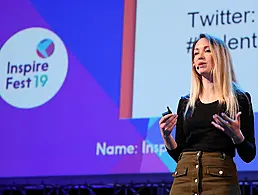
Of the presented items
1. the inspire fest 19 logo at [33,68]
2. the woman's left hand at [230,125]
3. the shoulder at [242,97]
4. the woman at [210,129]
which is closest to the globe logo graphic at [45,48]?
the inspire fest 19 logo at [33,68]

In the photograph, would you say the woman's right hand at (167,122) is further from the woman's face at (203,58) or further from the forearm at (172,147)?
the woman's face at (203,58)

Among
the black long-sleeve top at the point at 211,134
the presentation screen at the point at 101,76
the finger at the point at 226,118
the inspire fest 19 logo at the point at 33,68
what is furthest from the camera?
the inspire fest 19 logo at the point at 33,68

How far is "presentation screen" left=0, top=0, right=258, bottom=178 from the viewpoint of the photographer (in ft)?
10.9

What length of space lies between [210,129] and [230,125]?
0.52 ft

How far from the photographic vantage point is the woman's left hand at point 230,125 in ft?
5.37

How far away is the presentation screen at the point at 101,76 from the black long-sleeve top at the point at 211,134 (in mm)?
1335

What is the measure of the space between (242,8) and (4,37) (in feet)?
5.14

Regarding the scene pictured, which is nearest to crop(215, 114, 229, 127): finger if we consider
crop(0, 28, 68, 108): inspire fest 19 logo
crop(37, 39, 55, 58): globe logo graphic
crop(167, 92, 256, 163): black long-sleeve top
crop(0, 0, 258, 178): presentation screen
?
crop(167, 92, 256, 163): black long-sleeve top

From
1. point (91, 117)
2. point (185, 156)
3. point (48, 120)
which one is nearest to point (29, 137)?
point (48, 120)

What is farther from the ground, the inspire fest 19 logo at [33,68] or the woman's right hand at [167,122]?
the inspire fest 19 logo at [33,68]

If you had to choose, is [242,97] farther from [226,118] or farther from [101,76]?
[101,76]

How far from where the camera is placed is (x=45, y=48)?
3.75 m

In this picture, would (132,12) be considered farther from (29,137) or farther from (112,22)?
(29,137)

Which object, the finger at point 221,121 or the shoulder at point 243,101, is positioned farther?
the shoulder at point 243,101
